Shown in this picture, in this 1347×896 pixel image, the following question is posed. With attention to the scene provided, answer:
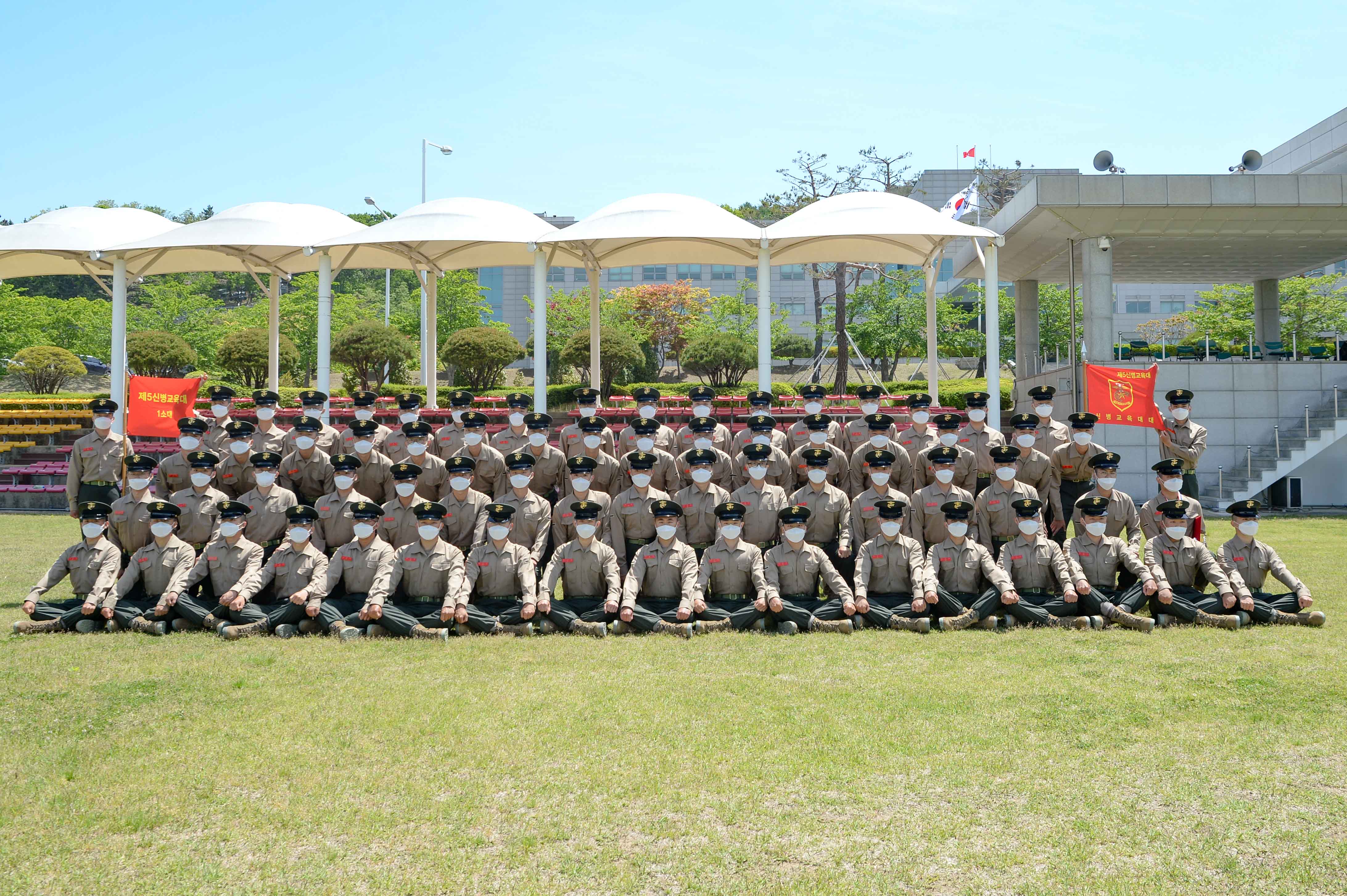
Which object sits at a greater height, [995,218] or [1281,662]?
[995,218]

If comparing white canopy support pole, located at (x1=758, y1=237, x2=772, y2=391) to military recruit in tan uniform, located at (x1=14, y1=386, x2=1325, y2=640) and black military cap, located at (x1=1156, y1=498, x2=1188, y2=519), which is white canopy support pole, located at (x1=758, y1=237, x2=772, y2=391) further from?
black military cap, located at (x1=1156, y1=498, x2=1188, y2=519)

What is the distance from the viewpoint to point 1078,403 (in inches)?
764

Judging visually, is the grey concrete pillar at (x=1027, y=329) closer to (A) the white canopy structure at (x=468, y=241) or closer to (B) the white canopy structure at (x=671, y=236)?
(B) the white canopy structure at (x=671, y=236)

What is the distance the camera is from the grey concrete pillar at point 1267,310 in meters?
25.9

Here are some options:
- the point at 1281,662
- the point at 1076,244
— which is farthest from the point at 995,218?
the point at 1281,662

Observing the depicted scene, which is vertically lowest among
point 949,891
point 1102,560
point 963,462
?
point 949,891

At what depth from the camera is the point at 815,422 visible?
33.9 ft

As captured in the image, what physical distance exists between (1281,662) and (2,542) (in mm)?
15107

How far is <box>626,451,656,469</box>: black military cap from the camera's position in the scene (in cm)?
962

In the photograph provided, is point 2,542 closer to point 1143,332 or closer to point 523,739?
point 523,739

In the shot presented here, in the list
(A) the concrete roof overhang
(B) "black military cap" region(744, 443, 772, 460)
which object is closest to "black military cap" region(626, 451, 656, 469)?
(B) "black military cap" region(744, 443, 772, 460)

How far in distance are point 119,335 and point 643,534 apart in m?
12.4

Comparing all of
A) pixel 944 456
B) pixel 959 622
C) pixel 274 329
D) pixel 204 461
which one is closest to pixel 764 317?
pixel 944 456

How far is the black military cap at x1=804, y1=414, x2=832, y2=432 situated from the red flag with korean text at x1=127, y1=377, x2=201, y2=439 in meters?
7.09
